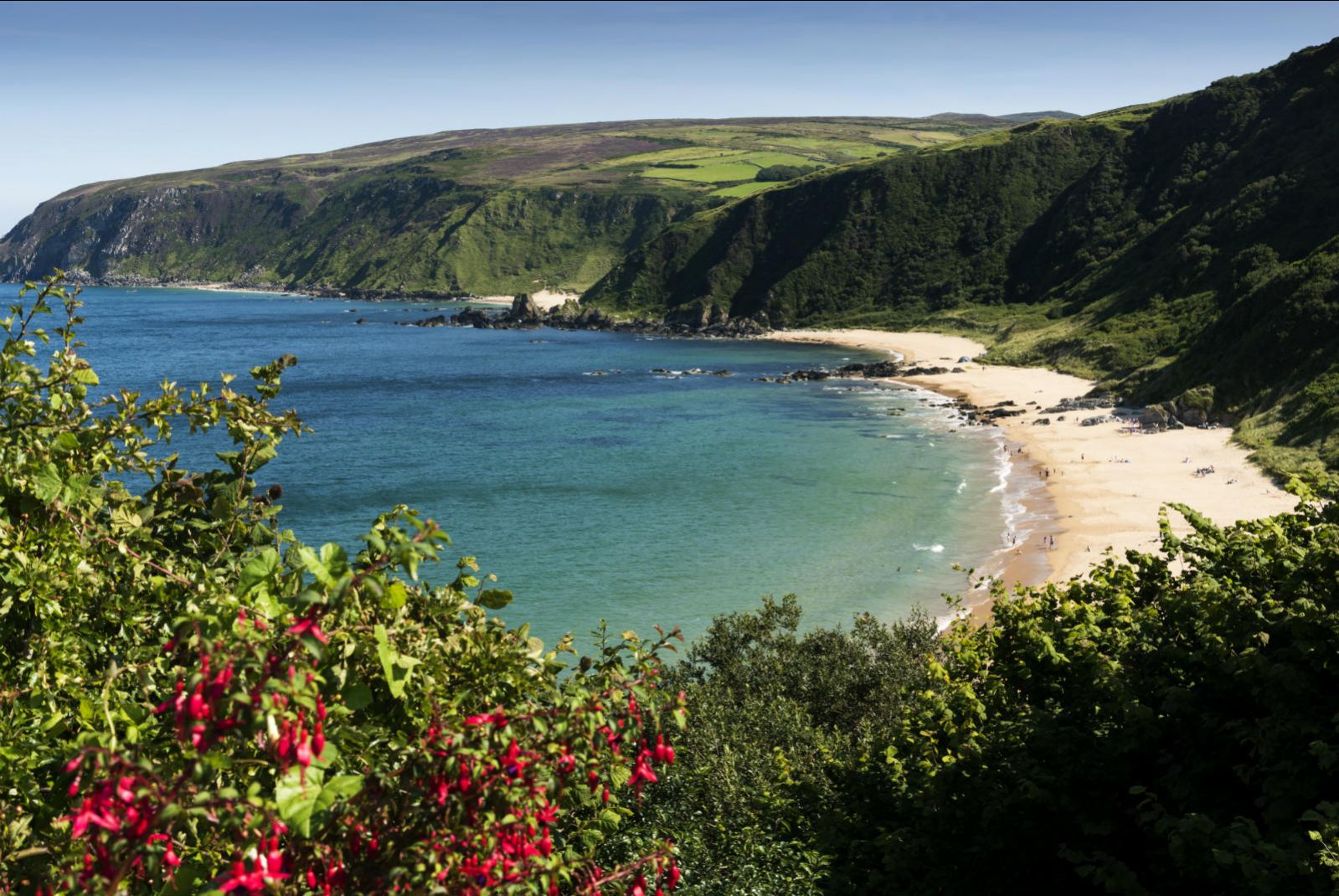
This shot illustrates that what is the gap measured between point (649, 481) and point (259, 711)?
205 ft

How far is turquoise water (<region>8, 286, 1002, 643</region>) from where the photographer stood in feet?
150

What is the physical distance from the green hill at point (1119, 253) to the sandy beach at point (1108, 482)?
11.5 feet

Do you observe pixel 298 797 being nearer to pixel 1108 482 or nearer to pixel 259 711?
pixel 259 711

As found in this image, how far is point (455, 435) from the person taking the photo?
85.9 m

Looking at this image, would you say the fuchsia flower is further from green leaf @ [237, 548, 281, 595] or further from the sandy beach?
the sandy beach

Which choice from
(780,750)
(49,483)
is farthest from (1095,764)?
(49,483)

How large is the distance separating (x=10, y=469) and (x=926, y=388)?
4043 inches

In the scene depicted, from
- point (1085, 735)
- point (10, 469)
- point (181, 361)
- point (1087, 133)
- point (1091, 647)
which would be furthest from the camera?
point (1087, 133)

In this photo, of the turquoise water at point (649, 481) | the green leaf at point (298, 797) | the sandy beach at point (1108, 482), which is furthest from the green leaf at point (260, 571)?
the sandy beach at point (1108, 482)

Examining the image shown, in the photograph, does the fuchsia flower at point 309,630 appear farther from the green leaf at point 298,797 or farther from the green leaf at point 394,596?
the green leaf at point 298,797

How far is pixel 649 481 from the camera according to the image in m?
67.4

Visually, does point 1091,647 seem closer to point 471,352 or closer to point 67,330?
point 67,330

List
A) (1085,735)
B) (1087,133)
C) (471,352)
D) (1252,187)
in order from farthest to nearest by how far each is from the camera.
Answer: (1087,133)
(471,352)
(1252,187)
(1085,735)

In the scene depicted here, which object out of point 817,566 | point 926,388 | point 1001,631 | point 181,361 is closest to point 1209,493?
point 817,566
